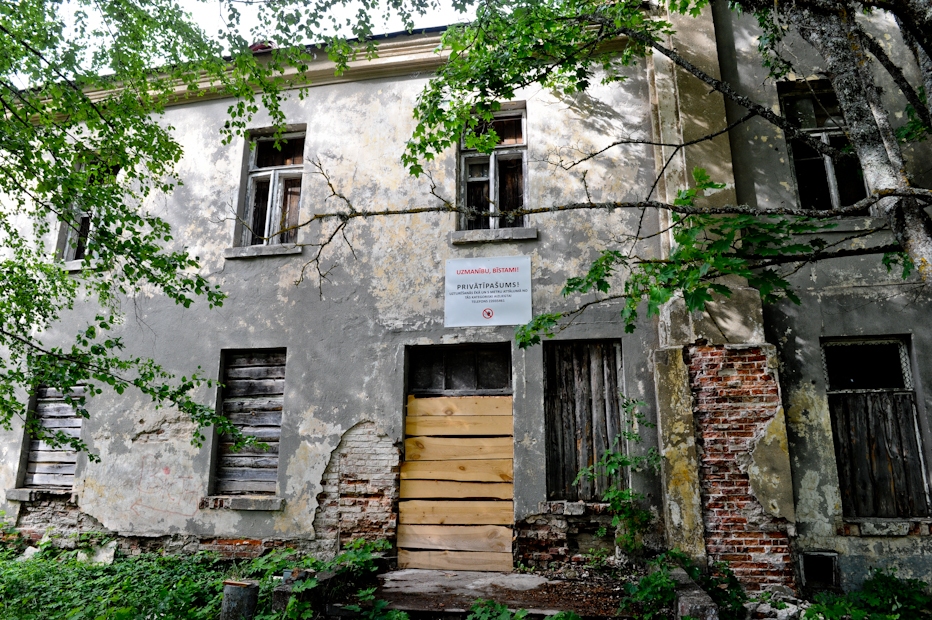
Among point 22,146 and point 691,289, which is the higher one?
point 22,146

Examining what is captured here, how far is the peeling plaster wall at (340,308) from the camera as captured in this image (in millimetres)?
6895

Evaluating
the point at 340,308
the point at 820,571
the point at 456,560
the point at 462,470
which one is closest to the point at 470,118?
the point at 340,308

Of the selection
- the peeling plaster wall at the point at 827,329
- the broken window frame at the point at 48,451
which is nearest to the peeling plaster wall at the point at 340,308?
the broken window frame at the point at 48,451

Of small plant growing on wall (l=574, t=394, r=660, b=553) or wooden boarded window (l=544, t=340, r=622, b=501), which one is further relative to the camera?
wooden boarded window (l=544, t=340, r=622, b=501)

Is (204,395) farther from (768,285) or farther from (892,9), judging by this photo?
(892,9)

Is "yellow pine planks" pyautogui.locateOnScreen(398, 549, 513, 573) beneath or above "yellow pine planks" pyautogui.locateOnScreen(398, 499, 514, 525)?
beneath

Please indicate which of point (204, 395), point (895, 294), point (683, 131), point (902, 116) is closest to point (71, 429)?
point (204, 395)

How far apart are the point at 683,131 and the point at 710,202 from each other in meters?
0.90

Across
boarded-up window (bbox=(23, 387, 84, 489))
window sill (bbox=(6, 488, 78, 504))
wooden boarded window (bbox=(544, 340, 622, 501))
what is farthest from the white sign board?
window sill (bbox=(6, 488, 78, 504))

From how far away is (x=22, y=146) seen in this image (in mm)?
4902

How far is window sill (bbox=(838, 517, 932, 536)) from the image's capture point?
5.78 meters

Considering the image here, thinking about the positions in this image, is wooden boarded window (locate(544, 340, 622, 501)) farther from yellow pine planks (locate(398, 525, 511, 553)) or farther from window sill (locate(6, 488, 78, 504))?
window sill (locate(6, 488, 78, 504))

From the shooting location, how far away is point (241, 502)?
6969 millimetres

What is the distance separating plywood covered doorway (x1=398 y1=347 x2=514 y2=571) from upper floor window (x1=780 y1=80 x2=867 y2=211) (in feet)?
12.9
